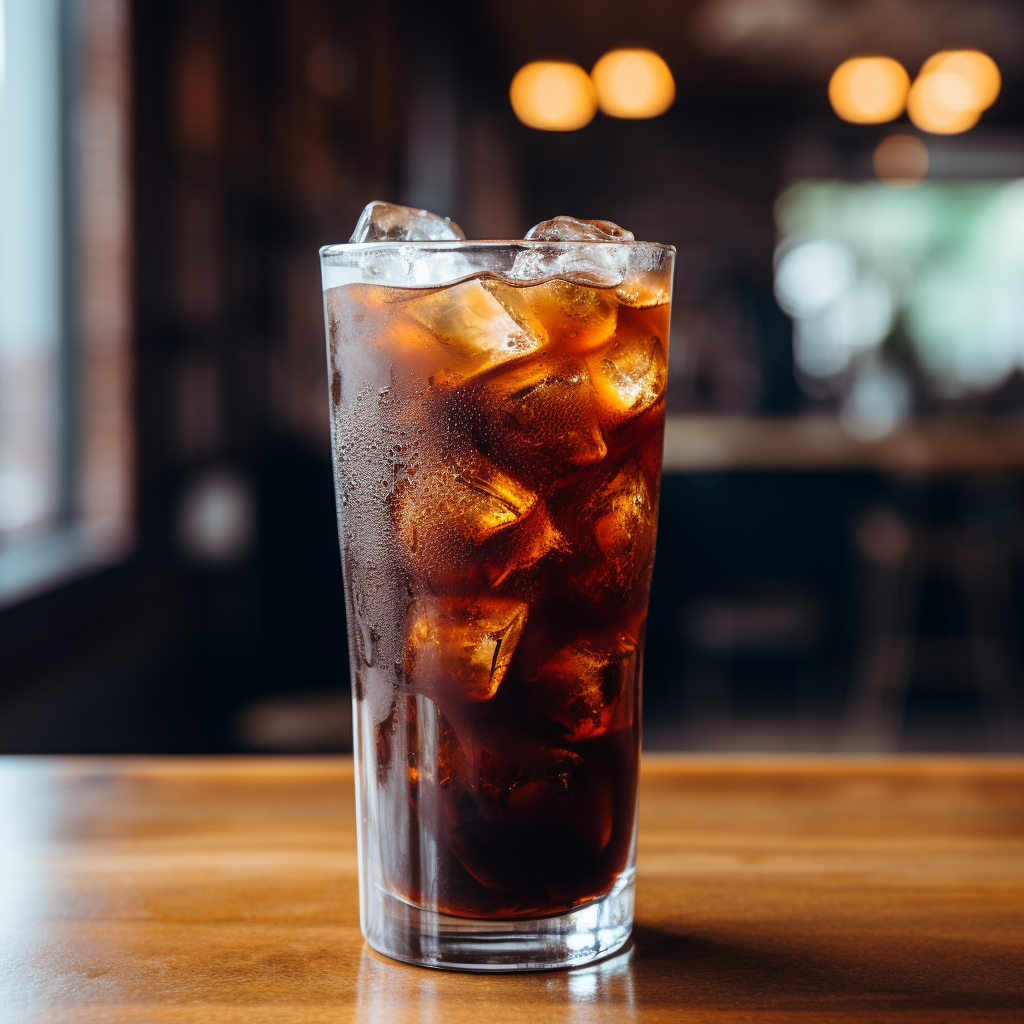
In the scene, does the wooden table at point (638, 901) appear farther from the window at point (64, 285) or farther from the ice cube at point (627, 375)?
the window at point (64, 285)

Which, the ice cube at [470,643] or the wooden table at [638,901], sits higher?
the ice cube at [470,643]

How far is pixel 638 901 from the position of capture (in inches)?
25.2

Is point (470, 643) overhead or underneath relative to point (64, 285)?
underneath

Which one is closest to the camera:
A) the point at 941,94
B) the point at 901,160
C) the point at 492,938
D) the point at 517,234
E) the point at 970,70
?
the point at 492,938

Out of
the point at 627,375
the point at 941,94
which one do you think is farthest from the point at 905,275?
the point at 627,375

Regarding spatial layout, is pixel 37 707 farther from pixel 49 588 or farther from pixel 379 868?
pixel 379 868

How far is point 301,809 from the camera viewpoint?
2.59ft

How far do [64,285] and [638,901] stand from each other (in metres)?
2.96

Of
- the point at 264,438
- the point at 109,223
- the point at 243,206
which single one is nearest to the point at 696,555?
the point at 264,438

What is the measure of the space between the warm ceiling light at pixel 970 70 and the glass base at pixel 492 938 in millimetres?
6112

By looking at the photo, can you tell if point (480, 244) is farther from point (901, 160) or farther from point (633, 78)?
point (901, 160)

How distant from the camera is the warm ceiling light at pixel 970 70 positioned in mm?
5773

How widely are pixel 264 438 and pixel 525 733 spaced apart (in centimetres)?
400

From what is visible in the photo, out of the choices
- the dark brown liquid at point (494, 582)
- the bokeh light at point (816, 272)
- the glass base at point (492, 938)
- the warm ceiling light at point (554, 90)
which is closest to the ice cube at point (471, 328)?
the dark brown liquid at point (494, 582)
